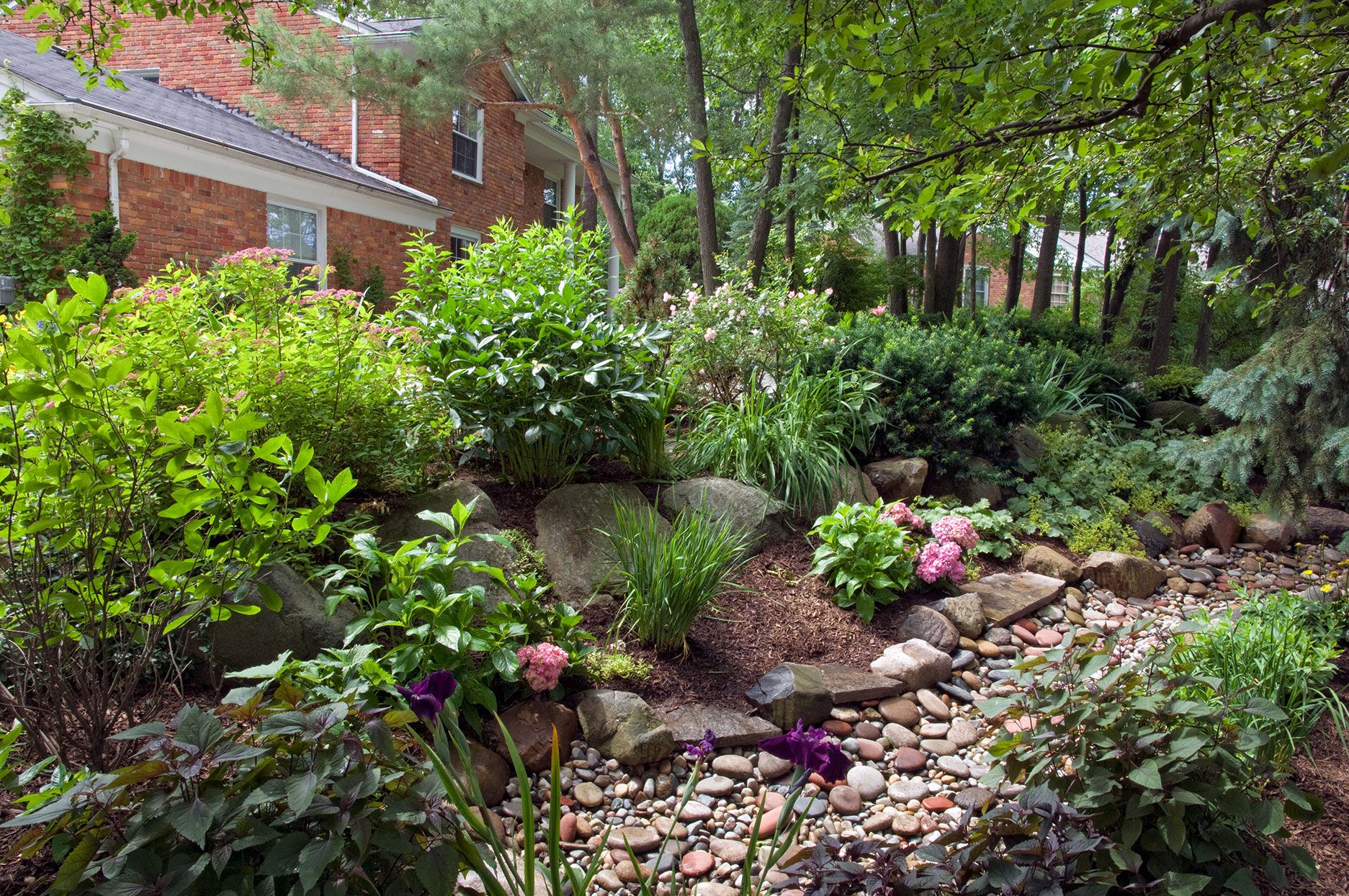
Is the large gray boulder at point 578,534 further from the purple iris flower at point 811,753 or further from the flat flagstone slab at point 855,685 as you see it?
the purple iris flower at point 811,753

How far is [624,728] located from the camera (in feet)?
9.66

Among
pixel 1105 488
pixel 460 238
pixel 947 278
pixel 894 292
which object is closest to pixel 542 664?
pixel 1105 488

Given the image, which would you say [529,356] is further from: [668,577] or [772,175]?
Result: [772,175]

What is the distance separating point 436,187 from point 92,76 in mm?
11162

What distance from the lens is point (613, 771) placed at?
290 centimetres

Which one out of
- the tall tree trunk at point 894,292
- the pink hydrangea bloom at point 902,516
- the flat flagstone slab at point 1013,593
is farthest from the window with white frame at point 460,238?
the flat flagstone slab at point 1013,593

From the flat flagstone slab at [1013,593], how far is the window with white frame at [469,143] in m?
12.5

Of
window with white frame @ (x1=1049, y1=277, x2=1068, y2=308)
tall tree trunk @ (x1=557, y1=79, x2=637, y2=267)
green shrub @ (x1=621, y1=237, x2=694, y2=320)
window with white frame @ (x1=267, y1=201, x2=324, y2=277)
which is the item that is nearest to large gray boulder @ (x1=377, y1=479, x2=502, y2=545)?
green shrub @ (x1=621, y1=237, x2=694, y2=320)

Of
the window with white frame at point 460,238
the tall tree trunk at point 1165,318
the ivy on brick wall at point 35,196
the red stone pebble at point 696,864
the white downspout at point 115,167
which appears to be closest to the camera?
the red stone pebble at point 696,864

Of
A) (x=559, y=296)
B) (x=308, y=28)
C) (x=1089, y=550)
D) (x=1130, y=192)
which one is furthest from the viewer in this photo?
(x=308, y=28)

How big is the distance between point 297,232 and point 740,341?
814cm

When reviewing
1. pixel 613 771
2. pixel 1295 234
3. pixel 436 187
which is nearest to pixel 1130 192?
pixel 1295 234

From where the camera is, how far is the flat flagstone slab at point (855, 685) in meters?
3.48

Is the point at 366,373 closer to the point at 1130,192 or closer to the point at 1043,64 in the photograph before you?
the point at 1043,64
